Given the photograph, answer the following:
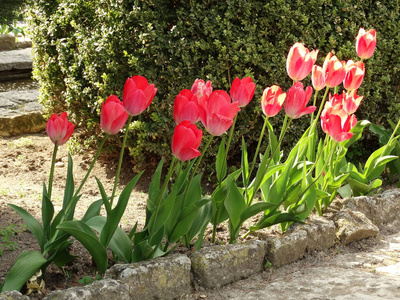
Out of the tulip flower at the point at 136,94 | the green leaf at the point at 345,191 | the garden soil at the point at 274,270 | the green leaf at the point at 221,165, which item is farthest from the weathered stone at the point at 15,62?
→ the tulip flower at the point at 136,94

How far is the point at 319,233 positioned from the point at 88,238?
1.57 m

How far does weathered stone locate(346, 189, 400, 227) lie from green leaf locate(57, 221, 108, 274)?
1960 mm

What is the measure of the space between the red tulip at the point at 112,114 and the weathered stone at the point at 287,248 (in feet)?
4.21

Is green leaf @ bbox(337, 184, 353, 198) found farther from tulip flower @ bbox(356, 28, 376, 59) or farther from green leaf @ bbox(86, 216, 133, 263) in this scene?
green leaf @ bbox(86, 216, 133, 263)

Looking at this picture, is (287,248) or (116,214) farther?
(287,248)

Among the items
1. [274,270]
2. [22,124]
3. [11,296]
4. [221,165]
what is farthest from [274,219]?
[22,124]

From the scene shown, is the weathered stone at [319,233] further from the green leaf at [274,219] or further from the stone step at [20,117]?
the stone step at [20,117]

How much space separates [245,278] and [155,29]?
2.15 meters

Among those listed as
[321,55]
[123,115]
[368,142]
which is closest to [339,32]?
[321,55]

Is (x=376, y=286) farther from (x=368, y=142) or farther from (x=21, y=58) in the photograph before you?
(x=21, y=58)

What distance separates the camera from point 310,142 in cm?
393

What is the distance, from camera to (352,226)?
12.0ft

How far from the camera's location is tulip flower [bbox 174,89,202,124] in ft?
8.48

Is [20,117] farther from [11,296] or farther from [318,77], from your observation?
[11,296]
